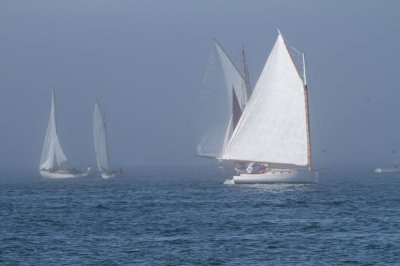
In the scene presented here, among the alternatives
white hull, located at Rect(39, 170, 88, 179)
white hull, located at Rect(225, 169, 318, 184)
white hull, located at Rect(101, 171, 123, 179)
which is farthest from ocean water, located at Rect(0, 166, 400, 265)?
white hull, located at Rect(39, 170, 88, 179)

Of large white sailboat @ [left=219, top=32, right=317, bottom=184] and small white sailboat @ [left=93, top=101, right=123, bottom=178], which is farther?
small white sailboat @ [left=93, top=101, right=123, bottom=178]

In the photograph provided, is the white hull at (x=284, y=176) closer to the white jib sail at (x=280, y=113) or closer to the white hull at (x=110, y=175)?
the white jib sail at (x=280, y=113)

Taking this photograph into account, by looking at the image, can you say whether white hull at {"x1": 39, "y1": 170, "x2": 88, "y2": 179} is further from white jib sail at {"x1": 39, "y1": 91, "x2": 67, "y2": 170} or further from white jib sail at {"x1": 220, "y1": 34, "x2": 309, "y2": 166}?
white jib sail at {"x1": 220, "y1": 34, "x2": 309, "y2": 166}

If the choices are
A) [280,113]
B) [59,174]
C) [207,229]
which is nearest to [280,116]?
[280,113]

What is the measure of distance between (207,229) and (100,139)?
12052cm

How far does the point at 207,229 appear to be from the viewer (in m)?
65.1

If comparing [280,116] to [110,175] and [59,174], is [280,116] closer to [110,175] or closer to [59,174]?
[110,175]

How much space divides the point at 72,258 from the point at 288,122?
6370 cm

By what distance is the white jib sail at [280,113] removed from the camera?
4446 inches

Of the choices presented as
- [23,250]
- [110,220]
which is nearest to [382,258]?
[23,250]

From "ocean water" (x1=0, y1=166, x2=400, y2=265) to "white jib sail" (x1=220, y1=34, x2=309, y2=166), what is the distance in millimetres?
11563

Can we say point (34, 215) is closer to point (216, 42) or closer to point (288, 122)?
point (288, 122)

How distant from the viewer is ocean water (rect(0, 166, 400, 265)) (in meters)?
52.4

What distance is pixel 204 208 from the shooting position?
8269 cm
